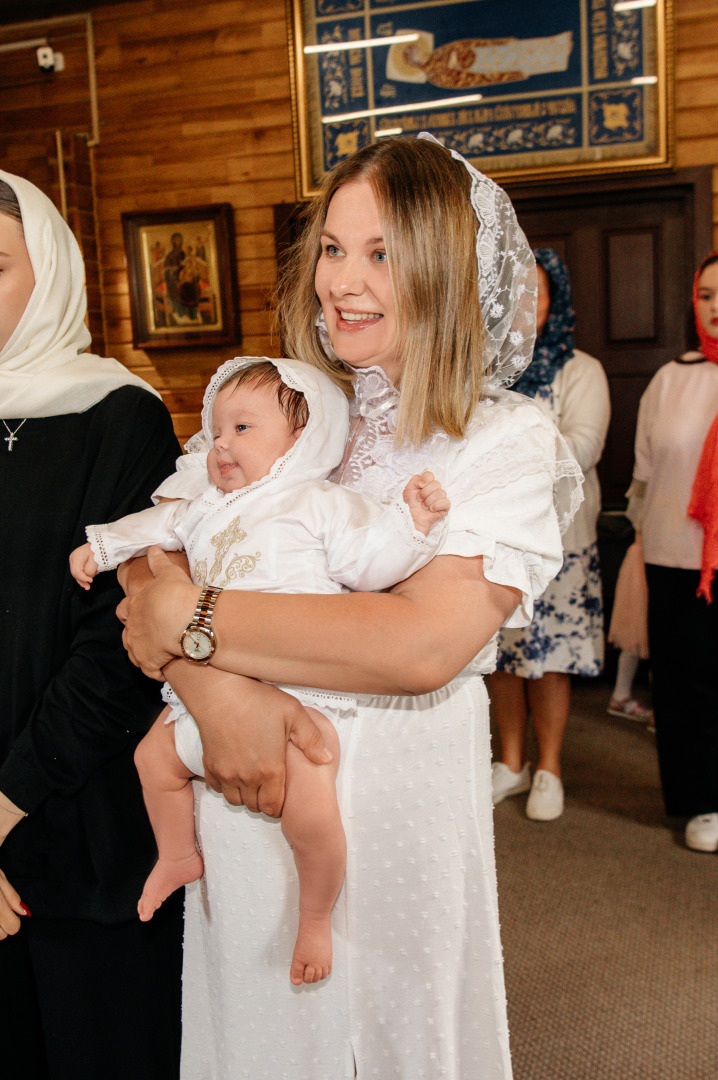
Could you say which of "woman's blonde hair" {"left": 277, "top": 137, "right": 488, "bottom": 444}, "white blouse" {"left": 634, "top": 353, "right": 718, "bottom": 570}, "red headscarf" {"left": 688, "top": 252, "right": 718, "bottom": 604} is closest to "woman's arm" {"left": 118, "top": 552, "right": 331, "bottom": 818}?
"woman's blonde hair" {"left": 277, "top": 137, "right": 488, "bottom": 444}

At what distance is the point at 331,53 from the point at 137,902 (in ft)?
16.9

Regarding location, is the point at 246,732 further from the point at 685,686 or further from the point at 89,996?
the point at 685,686

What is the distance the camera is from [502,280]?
52.9 inches

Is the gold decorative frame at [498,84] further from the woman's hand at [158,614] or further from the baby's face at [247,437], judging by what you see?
the woman's hand at [158,614]

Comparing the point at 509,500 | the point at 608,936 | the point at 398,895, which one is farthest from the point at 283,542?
the point at 608,936

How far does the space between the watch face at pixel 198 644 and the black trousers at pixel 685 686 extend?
229 cm

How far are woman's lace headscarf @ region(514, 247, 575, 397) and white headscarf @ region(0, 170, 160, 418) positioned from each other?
209 centimetres

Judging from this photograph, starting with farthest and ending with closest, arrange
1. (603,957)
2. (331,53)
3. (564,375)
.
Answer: (331,53), (564,375), (603,957)

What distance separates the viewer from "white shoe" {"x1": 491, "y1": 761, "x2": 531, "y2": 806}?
3484 mm

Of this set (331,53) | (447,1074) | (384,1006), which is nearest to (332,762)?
(384,1006)

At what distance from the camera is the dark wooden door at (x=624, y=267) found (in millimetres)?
4828

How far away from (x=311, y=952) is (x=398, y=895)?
0.15 meters

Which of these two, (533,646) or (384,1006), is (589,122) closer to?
(533,646)

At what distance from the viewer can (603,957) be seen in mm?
2531
